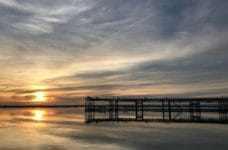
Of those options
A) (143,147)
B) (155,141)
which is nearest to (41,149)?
(143,147)

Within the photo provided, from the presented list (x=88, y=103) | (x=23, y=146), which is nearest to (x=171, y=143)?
(x=23, y=146)

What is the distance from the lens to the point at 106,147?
17.5m

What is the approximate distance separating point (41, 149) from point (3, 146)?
318 cm

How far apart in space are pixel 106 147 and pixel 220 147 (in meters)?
7.82

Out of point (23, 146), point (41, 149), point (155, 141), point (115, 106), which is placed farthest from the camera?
point (115, 106)

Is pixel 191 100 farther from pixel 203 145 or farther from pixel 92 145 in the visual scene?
pixel 92 145

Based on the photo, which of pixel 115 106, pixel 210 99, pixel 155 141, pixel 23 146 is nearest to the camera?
pixel 23 146

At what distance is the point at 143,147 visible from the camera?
17.7 m

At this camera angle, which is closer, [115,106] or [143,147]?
[143,147]

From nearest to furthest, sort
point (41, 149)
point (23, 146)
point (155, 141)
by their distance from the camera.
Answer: point (41, 149)
point (23, 146)
point (155, 141)

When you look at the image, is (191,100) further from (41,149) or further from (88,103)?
(41,149)

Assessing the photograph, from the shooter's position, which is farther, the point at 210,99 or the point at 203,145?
the point at 210,99

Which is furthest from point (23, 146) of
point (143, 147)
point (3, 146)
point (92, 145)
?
point (143, 147)

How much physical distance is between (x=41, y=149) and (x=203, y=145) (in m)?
11.4
